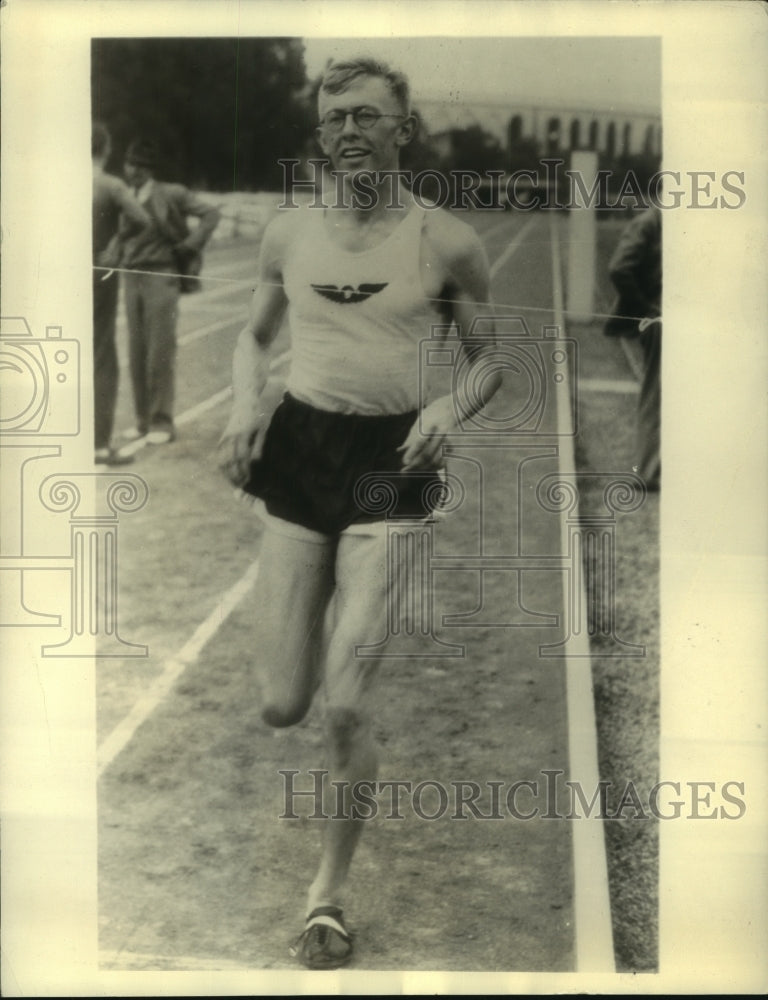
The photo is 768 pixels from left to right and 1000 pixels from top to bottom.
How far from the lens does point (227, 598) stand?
2688 millimetres

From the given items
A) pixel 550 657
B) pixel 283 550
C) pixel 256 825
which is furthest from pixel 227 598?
pixel 550 657

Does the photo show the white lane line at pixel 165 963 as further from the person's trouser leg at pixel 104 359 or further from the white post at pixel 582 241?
the white post at pixel 582 241

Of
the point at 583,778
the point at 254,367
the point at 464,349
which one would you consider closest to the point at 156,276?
the point at 254,367

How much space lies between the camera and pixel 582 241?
2633mm

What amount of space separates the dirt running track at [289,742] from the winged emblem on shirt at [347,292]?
144 millimetres

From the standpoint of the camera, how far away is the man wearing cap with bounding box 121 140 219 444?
2.65 metres

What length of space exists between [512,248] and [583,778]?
1.15 metres

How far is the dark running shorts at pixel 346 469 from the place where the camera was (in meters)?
2.64

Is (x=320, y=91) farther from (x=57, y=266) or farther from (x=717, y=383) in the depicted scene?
(x=717, y=383)

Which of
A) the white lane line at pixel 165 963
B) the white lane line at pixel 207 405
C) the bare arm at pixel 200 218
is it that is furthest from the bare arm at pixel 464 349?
the white lane line at pixel 165 963

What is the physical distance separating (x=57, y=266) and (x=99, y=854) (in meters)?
1.30

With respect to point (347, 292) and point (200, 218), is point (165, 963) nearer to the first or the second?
point (347, 292)

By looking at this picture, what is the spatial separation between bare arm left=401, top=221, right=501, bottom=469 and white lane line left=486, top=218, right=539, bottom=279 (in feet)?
0.07

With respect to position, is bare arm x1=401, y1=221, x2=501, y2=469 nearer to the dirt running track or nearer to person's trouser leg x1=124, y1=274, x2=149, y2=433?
the dirt running track
